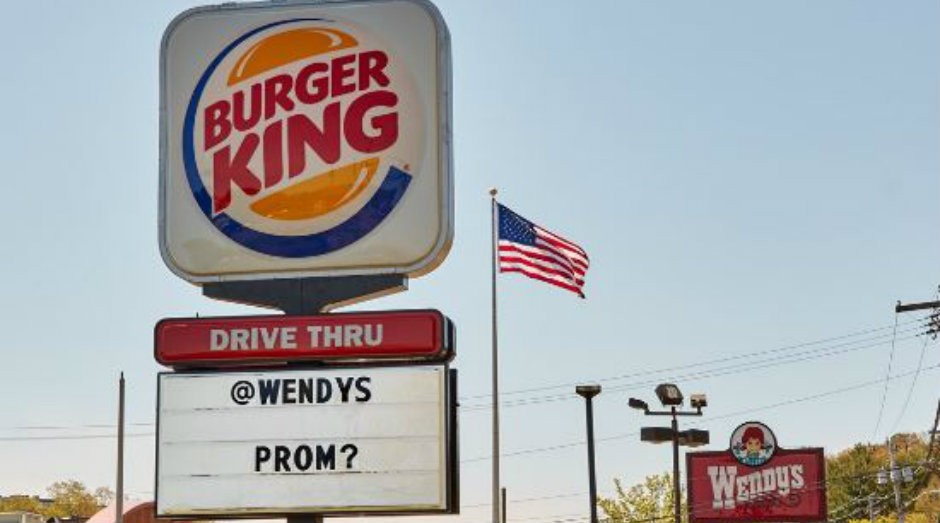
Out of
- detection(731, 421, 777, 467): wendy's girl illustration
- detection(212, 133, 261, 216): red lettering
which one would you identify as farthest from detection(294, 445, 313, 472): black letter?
detection(731, 421, 777, 467): wendy's girl illustration

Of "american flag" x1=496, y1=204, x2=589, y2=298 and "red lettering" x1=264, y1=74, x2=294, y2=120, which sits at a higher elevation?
"american flag" x1=496, y1=204, x2=589, y2=298

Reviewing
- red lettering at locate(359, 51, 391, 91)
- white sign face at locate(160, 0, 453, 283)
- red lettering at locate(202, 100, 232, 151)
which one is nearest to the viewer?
white sign face at locate(160, 0, 453, 283)

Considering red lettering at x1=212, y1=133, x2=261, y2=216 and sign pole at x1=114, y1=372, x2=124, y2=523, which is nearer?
red lettering at x1=212, y1=133, x2=261, y2=216

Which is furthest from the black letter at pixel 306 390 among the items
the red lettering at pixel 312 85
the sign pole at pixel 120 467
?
the sign pole at pixel 120 467

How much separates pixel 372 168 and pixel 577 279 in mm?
17599

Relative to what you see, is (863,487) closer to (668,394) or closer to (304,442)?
(668,394)

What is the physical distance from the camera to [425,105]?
15156mm

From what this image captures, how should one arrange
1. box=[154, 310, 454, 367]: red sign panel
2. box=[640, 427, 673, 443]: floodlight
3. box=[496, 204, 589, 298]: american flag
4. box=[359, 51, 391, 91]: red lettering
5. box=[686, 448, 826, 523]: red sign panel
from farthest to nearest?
1. box=[686, 448, 826, 523]: red sign panel
2. box=[640, 427, 673, 443]: floodlight
3. box=[496, 204, 589, 298]: american flag
4. box=[359, 51, 391, 91]: red lettering
5. box=[154, 310, 454, 367]: red sign panel

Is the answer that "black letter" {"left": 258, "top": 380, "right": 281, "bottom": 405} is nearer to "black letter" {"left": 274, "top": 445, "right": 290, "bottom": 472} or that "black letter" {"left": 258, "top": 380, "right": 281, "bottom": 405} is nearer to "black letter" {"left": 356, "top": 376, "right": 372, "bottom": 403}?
"black letter" {"left": 274, "top": 445, "right": 290, "bottom": 472}

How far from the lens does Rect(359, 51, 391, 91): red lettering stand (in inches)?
599

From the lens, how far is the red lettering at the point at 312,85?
15250 millimetres

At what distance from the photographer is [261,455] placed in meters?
14.8

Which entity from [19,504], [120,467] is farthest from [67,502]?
[120,467]

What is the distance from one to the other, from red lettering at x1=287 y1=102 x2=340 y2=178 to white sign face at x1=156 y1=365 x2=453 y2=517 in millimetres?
1920
